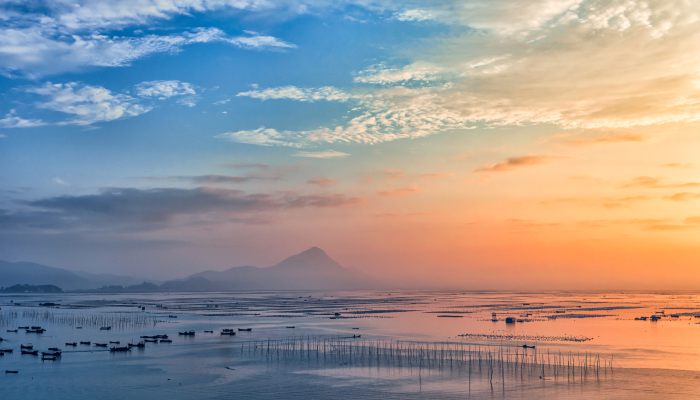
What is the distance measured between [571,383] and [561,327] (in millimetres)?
47269

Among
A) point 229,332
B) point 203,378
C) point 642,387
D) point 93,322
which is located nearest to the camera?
point 642,387

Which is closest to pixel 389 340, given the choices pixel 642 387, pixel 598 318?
pixel 642 387

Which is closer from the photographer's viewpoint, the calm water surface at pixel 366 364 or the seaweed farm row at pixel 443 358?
the calm water surface at pixel 366 364

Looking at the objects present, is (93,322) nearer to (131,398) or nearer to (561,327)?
(131,398)

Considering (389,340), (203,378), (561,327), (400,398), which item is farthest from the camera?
(561,327)

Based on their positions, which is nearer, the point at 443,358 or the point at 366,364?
the point at 366,364

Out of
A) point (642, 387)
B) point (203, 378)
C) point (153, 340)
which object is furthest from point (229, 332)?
point (642, 387)

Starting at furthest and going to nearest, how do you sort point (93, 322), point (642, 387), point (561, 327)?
point (93, 322)
point (561, 327)
point (642, 387)

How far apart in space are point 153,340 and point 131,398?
109 feet

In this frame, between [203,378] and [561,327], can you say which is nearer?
[203,378]

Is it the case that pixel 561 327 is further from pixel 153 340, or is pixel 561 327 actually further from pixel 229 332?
pixel 153 340

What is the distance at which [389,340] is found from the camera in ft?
220

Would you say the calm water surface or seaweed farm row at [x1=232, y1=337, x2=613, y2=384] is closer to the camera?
the calm water surface

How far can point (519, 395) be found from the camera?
3716 cm
